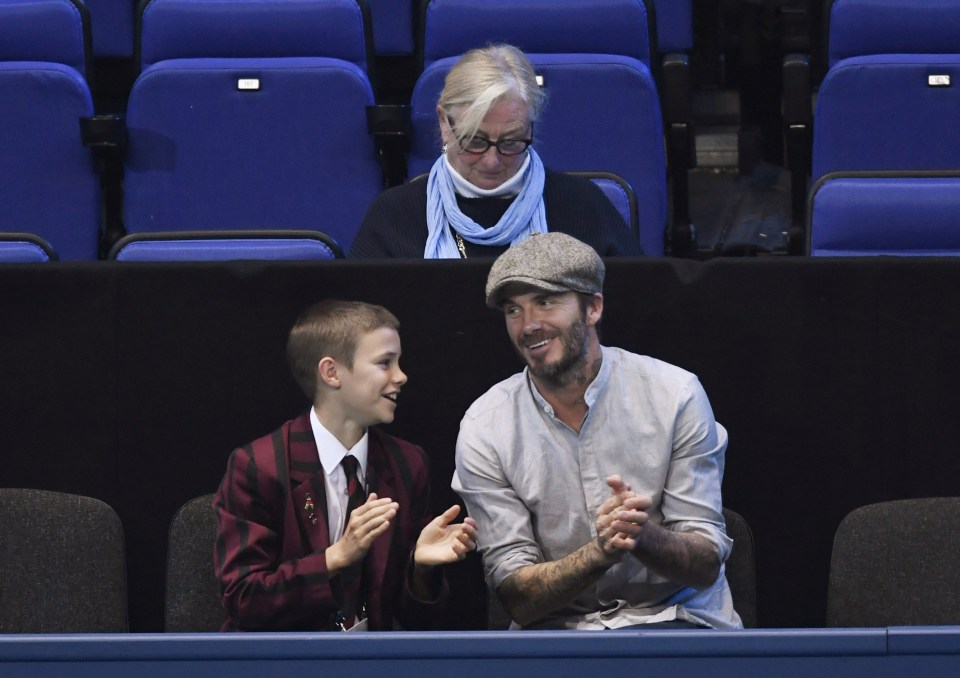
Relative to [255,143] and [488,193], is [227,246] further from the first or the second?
[255,143]

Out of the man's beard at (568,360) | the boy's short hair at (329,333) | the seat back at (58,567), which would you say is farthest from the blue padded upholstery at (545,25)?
the seat back at (58,567)

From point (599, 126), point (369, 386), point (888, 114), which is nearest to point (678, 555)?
point (369, 386)

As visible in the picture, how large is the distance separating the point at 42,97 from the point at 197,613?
59.5 inches

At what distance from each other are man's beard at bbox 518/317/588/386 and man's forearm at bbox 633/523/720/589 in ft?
0.81

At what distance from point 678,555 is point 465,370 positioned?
47cm

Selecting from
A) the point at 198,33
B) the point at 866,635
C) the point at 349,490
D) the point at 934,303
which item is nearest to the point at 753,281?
the point at 934,303

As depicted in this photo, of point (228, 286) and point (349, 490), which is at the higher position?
point (228, 286)

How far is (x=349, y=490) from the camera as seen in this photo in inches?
80.3

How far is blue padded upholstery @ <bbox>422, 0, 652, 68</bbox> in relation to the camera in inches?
131

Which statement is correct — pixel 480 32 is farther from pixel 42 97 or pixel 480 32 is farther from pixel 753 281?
pixel 753 281

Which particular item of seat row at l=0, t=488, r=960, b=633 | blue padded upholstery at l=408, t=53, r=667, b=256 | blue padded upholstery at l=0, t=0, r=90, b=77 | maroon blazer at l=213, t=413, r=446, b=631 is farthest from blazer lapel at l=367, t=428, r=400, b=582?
blue padded upholstery at l=0, t=0, r=90, b=77

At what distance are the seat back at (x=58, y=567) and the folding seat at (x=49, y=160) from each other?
112 cm

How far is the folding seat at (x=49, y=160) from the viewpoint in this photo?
3184 millimetres

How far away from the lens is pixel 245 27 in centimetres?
331
